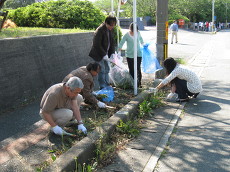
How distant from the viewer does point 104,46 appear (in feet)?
22.9

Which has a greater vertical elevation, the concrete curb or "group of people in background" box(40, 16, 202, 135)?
"group of people in background" box(40, 16, 202, 135)

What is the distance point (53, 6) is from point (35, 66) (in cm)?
636

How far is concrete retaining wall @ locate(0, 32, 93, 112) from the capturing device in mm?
6348

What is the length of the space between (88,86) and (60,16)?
25.1 feet

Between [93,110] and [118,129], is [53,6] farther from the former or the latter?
[118,129]

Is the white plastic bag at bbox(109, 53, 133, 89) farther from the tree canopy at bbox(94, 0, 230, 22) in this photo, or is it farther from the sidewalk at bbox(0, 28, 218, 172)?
the tree canopy at bbox(94, 0, 230, 22)

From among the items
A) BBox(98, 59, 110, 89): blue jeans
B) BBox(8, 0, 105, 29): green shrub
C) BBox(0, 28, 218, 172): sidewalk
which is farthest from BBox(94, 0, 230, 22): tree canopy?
Result: BBox(0, 28, 218, 172): sidewalk

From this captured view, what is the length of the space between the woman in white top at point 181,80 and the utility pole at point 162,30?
5.90ft

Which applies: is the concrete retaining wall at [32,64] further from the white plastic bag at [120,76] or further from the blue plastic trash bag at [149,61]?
the blue plastic trash bag at [149,61]

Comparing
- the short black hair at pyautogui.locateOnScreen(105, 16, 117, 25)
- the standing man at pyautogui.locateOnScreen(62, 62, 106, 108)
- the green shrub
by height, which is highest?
the green shrub

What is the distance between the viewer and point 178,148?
451 centimetres

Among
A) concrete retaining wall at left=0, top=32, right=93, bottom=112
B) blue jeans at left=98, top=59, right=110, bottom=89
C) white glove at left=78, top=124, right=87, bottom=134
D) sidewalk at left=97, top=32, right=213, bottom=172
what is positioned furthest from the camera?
blue jeans at left=98, top=59, right=110, bottom=89

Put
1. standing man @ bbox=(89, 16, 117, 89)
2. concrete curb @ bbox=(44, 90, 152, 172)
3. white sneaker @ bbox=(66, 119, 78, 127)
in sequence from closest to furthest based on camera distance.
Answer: concrete curb @ bbox=(44, 90, 152, 172) → white sneaker @ bbox=(66, 119, 78, 127) → standing man @ bbox=(89, 16, 117, 89)

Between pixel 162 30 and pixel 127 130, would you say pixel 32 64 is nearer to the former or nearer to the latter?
pixel 127 130
